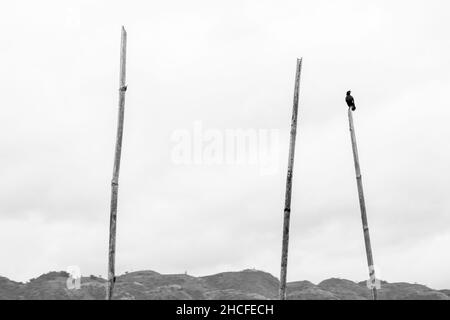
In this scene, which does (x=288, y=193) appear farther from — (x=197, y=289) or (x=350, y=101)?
(x=197, y=289)

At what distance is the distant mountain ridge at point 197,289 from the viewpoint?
483ft

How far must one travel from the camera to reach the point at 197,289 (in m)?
164

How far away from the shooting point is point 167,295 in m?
146

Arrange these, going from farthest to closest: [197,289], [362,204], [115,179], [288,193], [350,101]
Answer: [197,289], [350,101], [362,204], [288,193], [115,179]

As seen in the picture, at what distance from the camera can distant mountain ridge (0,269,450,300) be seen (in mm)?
147250

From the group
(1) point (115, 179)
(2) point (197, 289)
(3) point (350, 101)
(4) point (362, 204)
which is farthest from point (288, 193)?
(2) point (197, 289)

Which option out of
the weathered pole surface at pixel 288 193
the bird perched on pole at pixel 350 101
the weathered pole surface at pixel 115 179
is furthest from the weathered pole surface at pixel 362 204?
the weathered pole surface at pixel 115 179

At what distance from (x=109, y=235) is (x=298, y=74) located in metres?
7.16

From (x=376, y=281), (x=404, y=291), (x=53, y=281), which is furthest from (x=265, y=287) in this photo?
(x=376, y=281)

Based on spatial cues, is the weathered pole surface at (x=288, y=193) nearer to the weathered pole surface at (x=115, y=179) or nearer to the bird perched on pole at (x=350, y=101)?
the bird perched on pole at (x=350, y=101)

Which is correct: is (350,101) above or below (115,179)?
above

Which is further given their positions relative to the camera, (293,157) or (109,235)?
(293,157)
